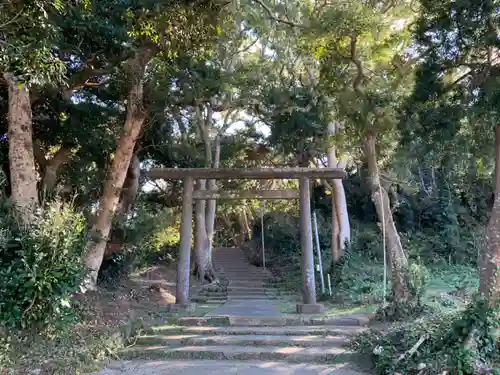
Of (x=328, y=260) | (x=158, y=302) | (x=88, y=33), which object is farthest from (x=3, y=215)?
(x=328, y=260)

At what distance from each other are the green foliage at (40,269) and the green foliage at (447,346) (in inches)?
167

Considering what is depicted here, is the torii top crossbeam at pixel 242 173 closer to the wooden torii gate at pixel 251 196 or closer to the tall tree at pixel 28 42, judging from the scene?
the wooden torii gate at pixel 251 196

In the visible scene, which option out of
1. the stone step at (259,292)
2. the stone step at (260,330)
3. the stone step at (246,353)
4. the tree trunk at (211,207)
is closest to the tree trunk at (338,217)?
the stone step at (259,292)

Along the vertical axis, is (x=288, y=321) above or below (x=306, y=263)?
below

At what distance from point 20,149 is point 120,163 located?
2324 mm

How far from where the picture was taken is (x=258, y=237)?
971 inches

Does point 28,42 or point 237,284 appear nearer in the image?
point 28,42

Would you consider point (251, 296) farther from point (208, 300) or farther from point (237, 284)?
point (208, 300)

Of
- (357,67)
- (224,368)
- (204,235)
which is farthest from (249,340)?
(204,235)

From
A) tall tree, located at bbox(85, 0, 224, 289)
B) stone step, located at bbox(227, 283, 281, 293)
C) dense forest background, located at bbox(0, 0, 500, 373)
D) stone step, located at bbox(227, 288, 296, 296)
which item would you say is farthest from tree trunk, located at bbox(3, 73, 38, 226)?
stone step, located at bbox(227, 283, 281, 293)

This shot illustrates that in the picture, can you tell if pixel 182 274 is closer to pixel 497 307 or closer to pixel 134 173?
pixel 134 173

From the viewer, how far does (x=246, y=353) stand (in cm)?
638

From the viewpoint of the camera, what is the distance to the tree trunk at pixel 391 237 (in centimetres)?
754

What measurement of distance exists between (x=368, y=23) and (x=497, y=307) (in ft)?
16.7
